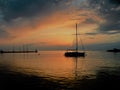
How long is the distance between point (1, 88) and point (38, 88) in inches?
184

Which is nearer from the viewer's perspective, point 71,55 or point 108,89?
point 108,89

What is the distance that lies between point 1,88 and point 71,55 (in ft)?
331

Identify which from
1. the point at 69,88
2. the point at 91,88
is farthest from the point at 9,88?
the point at 91,88

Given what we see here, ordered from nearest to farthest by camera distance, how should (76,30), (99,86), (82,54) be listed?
1. (99,86)
2. (76,30)
3. (82,54)

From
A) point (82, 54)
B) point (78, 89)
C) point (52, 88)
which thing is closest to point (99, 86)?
point (78, 89)

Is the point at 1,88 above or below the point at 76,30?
below

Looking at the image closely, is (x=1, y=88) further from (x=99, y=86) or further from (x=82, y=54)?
(x=82, y=54)

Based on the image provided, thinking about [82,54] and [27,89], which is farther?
[82,54]

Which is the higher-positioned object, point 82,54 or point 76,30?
point 76,30

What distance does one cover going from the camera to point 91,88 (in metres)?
25.0

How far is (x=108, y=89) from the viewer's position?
24562 millimetres

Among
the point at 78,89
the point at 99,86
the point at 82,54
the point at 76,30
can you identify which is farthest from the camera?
the point at 82,54

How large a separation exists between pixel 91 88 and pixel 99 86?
1889 millimetres

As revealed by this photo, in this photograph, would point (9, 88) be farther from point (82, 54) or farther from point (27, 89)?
point (82, 54)
